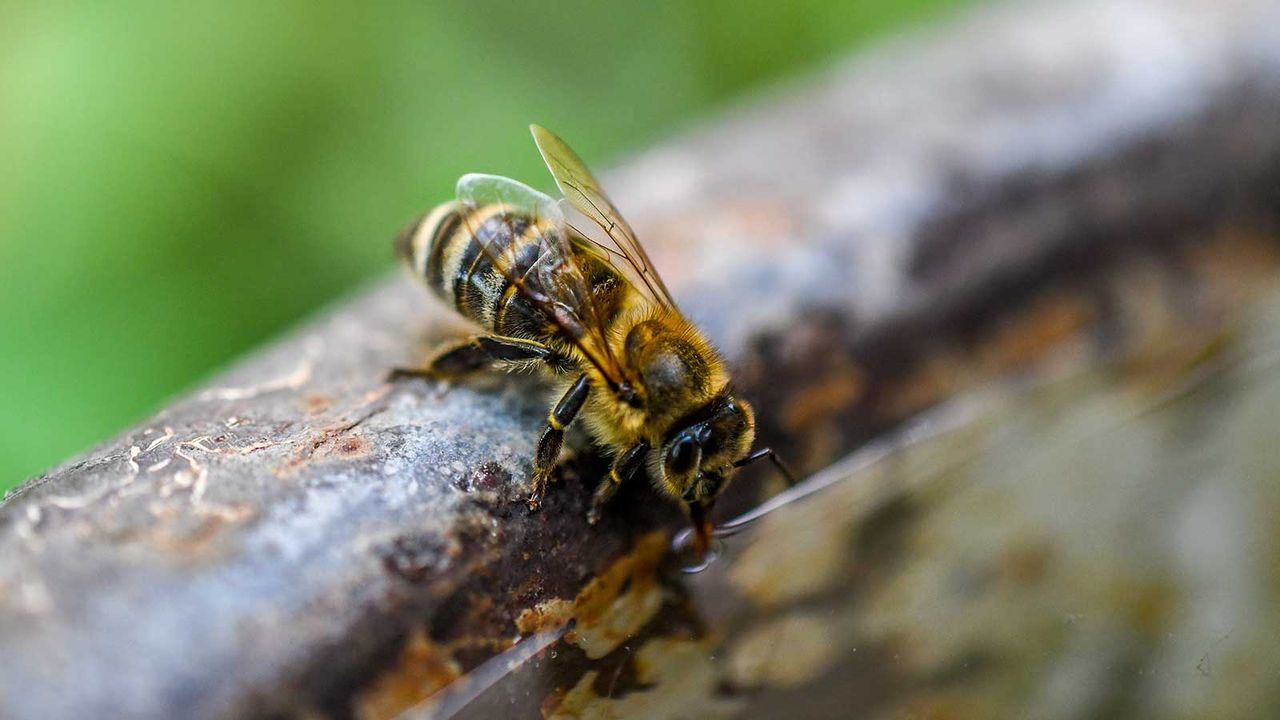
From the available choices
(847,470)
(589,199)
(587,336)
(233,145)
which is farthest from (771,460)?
(233,145)

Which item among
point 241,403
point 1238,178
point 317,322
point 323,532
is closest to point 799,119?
point 1238,178

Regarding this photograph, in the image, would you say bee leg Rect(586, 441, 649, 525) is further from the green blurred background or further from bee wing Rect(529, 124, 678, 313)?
the green blurred background

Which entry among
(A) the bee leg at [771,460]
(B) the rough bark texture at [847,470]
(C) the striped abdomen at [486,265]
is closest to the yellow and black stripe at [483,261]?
(C) the striped abdomen at [486,265]

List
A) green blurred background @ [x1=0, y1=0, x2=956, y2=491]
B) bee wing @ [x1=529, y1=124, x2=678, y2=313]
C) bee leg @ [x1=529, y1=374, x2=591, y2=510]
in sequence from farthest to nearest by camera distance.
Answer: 1. green blurred background @ [x1=0, y1=0, x2=956, y2=491]
2. bee wing @ [x1=529, y1=124, x2=678, y2=313]
3. bee leg @ [x1=529, y1=374, x2=591, y2=510]

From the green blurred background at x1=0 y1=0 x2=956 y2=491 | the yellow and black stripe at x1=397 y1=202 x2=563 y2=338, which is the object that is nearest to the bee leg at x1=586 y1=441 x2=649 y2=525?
the yellow and black stripe at x1=397 y1=202 x2=563 y2=338

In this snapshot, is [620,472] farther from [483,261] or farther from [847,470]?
[847,470]

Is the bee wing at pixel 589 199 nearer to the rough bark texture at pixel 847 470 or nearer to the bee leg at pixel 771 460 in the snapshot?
the rough bark texture at pixel 847 470

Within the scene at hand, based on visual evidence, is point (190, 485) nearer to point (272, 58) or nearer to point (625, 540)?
point (625, 540)
